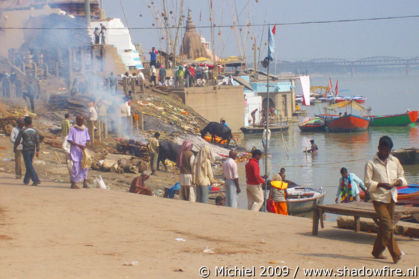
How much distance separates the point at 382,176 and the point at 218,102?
28955mm

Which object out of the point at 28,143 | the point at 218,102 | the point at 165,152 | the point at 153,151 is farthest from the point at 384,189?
the point at 218,102

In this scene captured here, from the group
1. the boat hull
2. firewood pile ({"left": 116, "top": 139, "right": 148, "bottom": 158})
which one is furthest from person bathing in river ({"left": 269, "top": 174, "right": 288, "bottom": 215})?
the boat hull

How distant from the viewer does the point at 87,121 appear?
19.8 meters

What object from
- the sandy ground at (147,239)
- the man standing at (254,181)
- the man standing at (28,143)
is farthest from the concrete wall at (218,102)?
the sandy ground at (147,239)

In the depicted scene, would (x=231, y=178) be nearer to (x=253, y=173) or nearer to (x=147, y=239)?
(x=253, y=173)

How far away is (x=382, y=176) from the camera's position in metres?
6.37

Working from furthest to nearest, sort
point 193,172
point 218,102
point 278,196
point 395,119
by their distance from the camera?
point 395,119 < point 218,102 < point 278,196 < point 193,172

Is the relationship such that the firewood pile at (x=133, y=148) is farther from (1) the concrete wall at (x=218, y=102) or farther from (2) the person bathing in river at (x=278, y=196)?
(1) the concrete wall at (x=218, y=102)

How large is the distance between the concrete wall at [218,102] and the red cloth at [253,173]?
22.8 m

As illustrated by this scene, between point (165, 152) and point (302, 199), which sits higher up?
point (165, 152)

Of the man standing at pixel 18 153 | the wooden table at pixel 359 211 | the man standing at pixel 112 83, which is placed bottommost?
the wooden table at pixel 359 211

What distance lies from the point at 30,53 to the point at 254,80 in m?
26.8

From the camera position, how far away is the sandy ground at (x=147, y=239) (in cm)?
566

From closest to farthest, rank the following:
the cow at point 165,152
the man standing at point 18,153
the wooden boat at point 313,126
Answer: the man standing at point 18,153, the cow at point 165,152, the wooden boat at point 313,126
